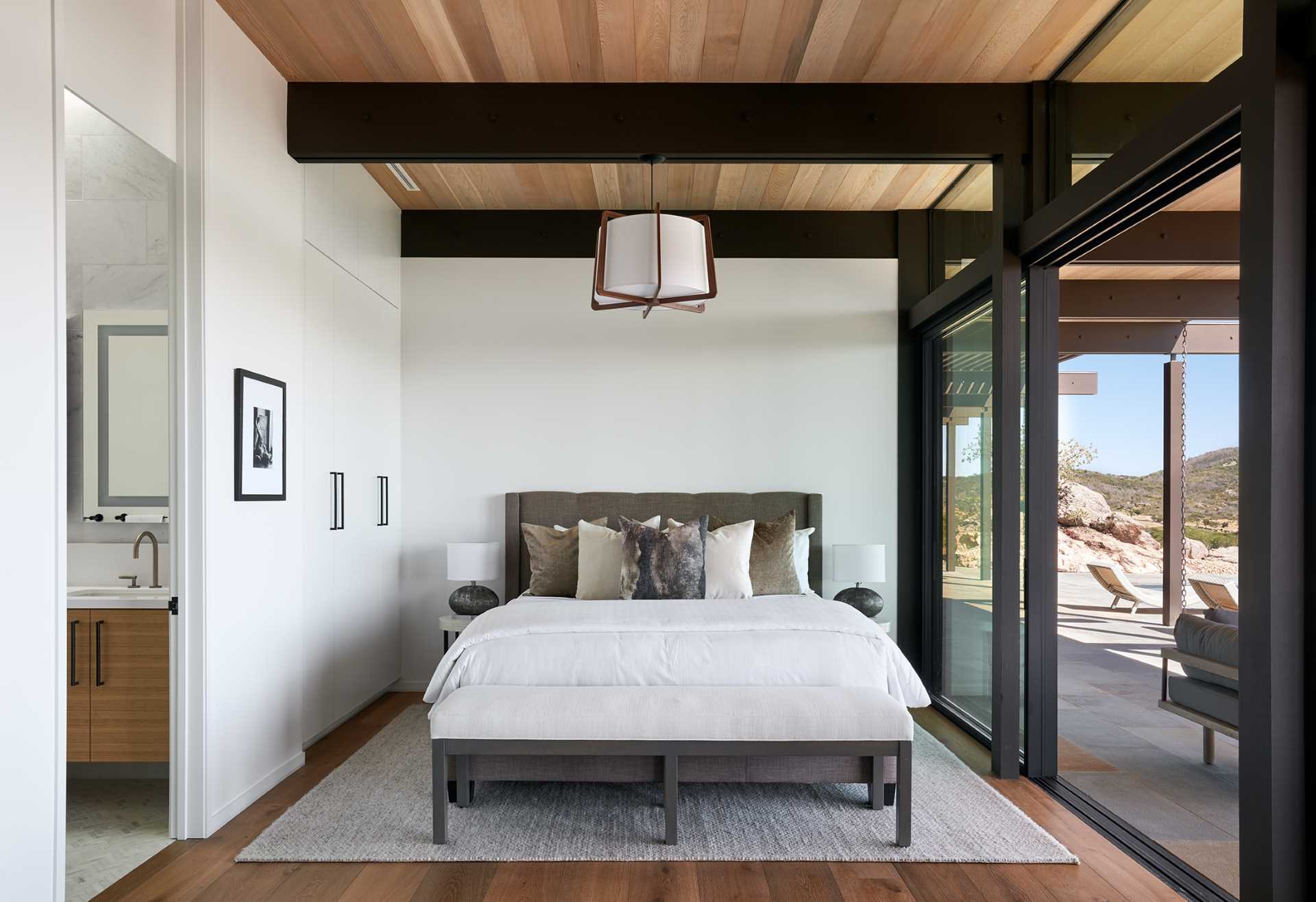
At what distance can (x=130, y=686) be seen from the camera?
3.42 meters

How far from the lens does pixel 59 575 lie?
7.89 feet

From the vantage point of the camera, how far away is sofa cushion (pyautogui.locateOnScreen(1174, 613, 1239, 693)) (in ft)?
9.81

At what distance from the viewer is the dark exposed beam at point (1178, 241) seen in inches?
112

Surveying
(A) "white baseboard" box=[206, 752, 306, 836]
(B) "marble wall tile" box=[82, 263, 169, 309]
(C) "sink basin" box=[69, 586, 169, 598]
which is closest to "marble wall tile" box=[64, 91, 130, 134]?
(B) "marble wall tile" box=[82, 263, 169, 309]

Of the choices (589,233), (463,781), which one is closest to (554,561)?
(463,781)

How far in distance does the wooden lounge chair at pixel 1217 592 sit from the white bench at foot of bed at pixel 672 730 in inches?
46.8

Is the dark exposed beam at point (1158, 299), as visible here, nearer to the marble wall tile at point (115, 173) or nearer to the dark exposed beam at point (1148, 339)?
the dark exposed beam at point (1148, 339)

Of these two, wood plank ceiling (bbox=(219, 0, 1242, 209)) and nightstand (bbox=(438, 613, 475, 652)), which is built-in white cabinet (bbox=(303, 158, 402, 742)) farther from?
wood plank ceiling (bbox=(219, 0, 1242, 209))

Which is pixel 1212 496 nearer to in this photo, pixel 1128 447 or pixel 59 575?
pixel 1128 447

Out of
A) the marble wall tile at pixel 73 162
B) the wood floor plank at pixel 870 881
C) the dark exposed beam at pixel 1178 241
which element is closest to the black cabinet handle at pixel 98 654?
the marble wall tile at pixel 73 162

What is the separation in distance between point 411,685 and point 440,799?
2.75 m

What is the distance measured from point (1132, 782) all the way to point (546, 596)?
9.87ft

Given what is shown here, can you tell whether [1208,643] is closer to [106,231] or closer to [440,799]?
[440,799]

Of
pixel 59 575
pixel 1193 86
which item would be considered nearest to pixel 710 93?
pixel 1193 86
